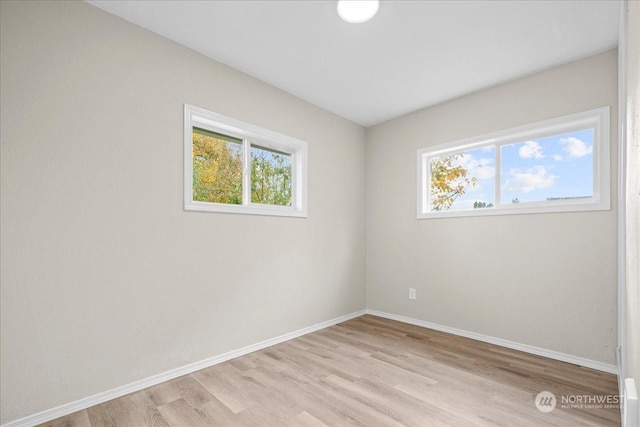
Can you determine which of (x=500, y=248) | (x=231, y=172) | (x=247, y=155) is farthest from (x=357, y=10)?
(x=500, y=248)

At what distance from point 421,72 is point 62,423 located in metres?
3.68

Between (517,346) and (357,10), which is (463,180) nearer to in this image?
(517,346)

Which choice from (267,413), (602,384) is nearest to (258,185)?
(267,413)

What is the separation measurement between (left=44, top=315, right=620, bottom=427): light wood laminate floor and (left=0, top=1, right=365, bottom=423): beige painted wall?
31 cm

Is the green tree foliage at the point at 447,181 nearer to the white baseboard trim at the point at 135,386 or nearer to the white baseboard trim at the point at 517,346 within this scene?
the white baseboard trim at the point at 517,346

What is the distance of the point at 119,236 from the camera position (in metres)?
2.10

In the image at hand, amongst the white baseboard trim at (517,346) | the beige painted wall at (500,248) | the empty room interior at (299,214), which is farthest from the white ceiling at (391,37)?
the white baseboard trim at (517,346)

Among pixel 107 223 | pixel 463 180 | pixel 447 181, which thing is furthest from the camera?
pixel 447 181

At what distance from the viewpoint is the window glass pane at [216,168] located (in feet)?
8.85

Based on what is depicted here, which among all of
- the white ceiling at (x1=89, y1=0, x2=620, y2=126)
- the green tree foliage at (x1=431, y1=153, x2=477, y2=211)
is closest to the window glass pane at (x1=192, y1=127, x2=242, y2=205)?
the white ceiling at (x1=89, y1=0, x2=620, y2=126)

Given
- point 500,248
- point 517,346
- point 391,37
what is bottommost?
point 517,346

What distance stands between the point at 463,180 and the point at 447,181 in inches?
7.1

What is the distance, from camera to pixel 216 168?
2.83 meters

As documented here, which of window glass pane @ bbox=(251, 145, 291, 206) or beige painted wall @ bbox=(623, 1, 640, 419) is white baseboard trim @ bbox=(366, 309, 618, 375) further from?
window glass pane @ bbox=(251, 145, 291, 206)
